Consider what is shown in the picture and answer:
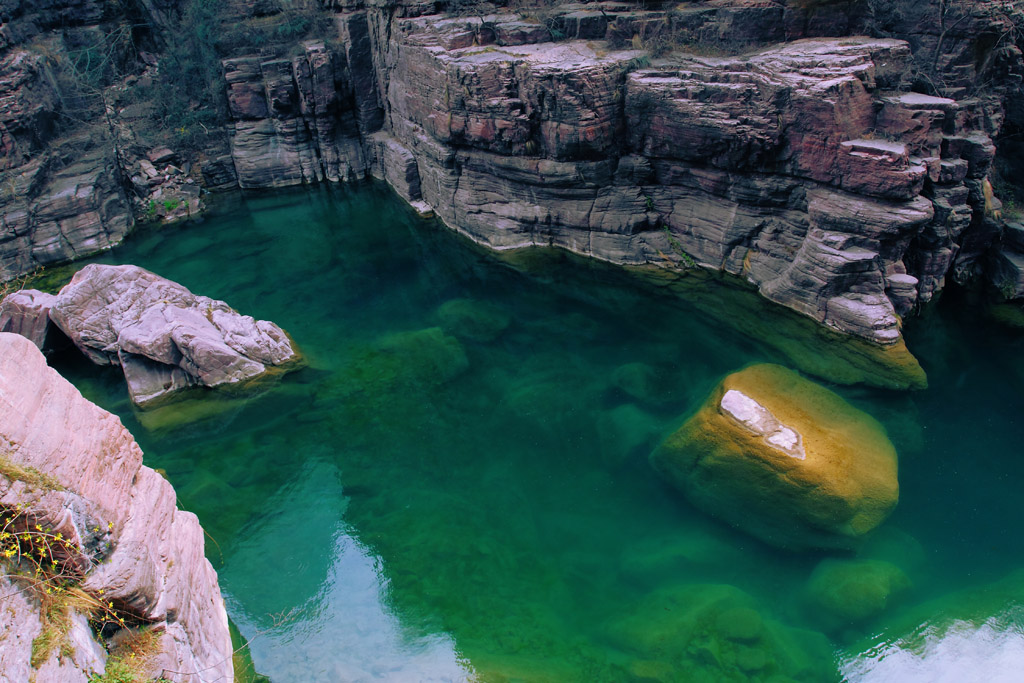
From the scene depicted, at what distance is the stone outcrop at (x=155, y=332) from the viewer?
31.1 feet

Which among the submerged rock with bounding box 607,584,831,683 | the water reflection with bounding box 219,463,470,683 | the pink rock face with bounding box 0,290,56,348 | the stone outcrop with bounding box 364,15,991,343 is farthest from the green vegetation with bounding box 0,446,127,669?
the stone outcrop with bounding box 364,15,991,343

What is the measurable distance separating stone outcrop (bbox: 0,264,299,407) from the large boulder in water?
0.01 metres

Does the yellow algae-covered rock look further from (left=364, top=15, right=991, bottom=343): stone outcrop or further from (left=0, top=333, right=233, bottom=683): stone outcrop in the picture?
(left=0, top=333, right=233, bottom=683): stone outcrop

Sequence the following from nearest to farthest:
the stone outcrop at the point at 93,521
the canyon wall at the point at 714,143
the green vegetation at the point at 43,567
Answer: the green vegetation at the point at 43,567
the stone outcrop at the point at 93,521
the canyon wall at the point at 714,143

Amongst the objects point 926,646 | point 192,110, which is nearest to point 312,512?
point 926,646

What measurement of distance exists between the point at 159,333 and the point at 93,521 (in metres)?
5.68

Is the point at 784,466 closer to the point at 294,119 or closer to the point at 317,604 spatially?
the point at 317,604

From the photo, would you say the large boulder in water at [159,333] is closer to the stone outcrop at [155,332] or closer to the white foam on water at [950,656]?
the stone outcrop at [155,332]

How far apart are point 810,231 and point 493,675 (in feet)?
25.2

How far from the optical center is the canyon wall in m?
9.38

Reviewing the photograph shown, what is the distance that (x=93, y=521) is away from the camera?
14.5 feet

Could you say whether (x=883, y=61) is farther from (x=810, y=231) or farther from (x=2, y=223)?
(x=2, y=223)

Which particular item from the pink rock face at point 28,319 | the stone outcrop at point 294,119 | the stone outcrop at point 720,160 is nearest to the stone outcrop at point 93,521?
the pink rock face at point 28,319

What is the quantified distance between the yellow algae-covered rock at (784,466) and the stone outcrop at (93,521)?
16.7 feet
